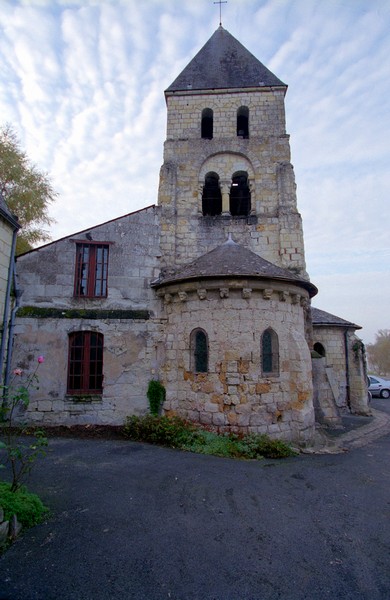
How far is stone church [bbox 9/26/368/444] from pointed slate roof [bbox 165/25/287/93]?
42 cm

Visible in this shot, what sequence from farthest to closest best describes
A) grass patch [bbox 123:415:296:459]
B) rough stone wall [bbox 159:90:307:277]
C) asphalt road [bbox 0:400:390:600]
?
rough stone wall [bbox 159:90:307:277] → grass patch [bbox 123:415:296:459] → asphalt road [bbox 0:400:390:600]

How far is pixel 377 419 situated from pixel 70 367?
12099 mm

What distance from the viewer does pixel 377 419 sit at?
1311 cm

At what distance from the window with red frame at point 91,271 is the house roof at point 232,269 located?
65.6 inches

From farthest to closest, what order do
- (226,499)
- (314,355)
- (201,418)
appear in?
1. (314,355)
2. (201,418)
3. (226,499)

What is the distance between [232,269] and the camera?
8.62m

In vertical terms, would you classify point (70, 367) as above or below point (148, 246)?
below

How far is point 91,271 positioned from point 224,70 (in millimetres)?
11556

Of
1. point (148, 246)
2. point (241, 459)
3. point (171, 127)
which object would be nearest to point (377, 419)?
point (241, 459)

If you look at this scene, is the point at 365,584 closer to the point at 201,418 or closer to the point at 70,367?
the point at 201,418

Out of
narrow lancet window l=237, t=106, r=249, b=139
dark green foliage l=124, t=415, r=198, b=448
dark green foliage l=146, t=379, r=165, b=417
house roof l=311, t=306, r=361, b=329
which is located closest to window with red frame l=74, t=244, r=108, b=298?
dark green foliage l=146, t=379, r=165, b=417

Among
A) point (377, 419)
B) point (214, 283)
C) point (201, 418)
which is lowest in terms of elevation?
point (377, 419)

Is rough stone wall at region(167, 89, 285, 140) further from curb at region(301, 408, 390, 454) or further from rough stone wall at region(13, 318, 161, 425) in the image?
curb at region(301, 408, 390, 454)

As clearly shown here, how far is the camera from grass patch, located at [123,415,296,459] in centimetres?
754
